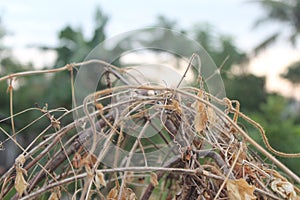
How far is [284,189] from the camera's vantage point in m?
0.44

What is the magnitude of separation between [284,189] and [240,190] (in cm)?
6

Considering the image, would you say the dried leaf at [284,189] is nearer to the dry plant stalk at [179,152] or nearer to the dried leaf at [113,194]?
the dry plant stalk at [179,152]

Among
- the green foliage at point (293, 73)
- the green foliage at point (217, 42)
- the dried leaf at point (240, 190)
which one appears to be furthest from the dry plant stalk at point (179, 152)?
the green foliage at point (293, 73)

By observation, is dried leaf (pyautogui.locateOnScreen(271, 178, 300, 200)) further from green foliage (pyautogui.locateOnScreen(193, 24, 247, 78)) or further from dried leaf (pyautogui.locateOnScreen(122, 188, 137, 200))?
green foliage (pyautogui.locateOnScreen(193, 24, 247, 78))

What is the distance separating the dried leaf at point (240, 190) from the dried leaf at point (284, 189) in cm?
5

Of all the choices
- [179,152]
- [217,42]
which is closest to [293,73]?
[217,42]

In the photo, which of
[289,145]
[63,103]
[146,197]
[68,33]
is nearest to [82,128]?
[146,197]

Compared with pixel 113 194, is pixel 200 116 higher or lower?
higher

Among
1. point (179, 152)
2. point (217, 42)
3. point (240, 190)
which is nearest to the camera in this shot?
point (240, 190)

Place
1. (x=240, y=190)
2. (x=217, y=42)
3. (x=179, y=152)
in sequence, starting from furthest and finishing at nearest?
1. (x=217, y=42)
2. (x=179, y=152)
3. (x=240, y=190)

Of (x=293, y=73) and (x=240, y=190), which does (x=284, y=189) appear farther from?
(x=293, y=73)

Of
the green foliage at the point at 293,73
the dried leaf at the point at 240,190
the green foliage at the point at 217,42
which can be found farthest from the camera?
the green foliage at the point at 293,73

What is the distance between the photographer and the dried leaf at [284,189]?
1.44ft

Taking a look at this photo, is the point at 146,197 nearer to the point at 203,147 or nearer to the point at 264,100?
the point at 203,147
